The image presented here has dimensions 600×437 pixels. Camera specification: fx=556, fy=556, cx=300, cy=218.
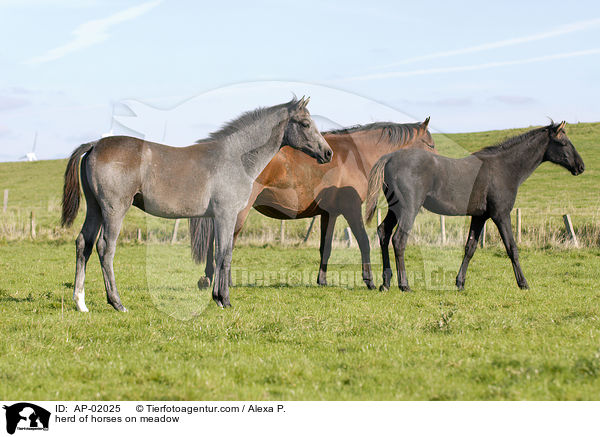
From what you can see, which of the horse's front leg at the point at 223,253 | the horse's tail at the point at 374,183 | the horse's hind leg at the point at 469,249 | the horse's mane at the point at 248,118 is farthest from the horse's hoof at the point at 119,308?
the horse's hind leg at the point at 469,249

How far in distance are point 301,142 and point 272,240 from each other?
12.7 meters

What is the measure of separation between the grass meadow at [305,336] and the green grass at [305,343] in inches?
0.8

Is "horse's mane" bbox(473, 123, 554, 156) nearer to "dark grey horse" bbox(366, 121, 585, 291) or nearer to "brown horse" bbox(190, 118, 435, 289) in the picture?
"dark grey horse" bbox(366, 121, 585, 291)

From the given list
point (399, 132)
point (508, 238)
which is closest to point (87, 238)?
point (399, 132)

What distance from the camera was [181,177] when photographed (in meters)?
8.68

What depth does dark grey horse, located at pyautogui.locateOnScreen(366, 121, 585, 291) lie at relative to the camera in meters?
10.7

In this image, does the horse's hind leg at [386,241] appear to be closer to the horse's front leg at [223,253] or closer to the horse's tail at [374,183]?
the horse's tail at [374,183]

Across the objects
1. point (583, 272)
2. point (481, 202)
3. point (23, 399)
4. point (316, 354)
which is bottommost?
point (23, 399)

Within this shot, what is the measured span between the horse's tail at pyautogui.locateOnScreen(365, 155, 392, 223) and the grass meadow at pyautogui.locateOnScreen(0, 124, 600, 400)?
5.37 feet

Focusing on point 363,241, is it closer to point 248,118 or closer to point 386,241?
point 386,241
